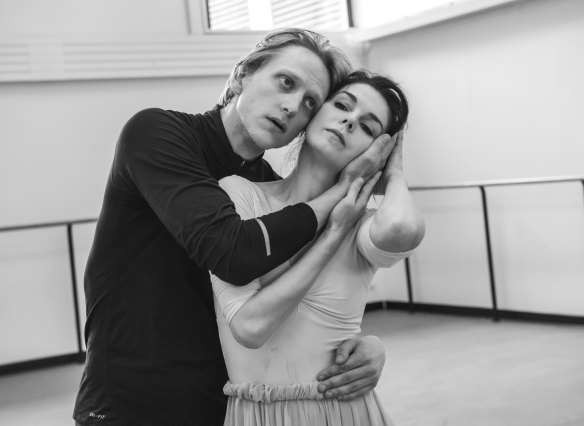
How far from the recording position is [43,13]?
5.70 metres

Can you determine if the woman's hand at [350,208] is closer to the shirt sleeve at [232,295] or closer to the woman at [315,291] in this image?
the woman at [315,291]

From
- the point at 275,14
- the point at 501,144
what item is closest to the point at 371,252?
the point at 501,144

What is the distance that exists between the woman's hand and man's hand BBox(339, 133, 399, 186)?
0.02 m

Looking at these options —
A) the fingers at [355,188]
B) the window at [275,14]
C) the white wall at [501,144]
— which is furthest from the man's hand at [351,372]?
the window at [275,14]

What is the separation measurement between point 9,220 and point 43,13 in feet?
4.58

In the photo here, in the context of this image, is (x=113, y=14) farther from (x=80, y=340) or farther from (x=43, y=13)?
(x=80, y=340)

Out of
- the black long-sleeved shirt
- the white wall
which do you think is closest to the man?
the black long-sleeved shirt

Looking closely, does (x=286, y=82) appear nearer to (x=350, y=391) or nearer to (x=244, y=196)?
(x=244, y=196)

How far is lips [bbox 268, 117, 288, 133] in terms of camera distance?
172 cm

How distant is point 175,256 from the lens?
1.65 meters

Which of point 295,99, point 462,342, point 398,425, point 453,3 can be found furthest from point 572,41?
point 295,99

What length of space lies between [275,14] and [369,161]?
551cm

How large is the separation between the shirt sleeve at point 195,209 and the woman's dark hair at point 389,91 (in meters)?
0.35

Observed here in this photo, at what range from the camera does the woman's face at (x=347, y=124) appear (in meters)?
1.72
